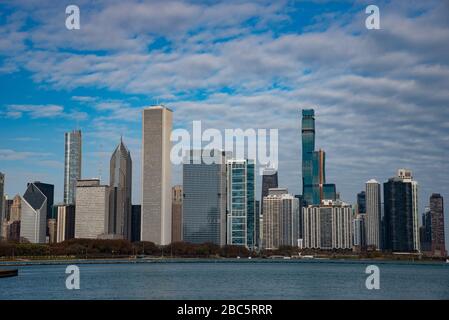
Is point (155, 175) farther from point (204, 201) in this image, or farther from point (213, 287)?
point (213, 287)

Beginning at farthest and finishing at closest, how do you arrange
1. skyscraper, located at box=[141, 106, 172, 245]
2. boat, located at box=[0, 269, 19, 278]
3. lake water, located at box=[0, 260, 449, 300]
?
skyscraper, located at box=[141, 106, 172, 245], boat, located at box=[0, 269, 19, 278], lake water, located at box=[0, 260, 449, 300]

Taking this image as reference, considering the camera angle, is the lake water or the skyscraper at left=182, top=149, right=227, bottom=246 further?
the skyscraper at left=182, top=149, right=227, bottom=246

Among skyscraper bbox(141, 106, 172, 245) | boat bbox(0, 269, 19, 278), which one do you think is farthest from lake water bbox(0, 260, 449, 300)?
skyscraper bbox(141, 106, 172, 245)

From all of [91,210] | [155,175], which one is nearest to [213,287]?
[155,175]

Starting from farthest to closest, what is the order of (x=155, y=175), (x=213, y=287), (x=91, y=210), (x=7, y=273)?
(x=91, y=210) < (x=155, y=175) < (x=7, y=273) < (x=213, y=287)

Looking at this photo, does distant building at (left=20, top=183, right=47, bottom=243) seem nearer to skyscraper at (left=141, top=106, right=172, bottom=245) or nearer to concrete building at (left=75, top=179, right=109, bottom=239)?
concrete building at (left=75, top=179, right=109, bottom=239)

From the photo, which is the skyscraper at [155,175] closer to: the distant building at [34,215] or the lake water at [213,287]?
the distant building at [34,215]

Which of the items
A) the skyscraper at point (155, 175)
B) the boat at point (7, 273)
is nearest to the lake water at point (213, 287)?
the boat at point (7, 273)
